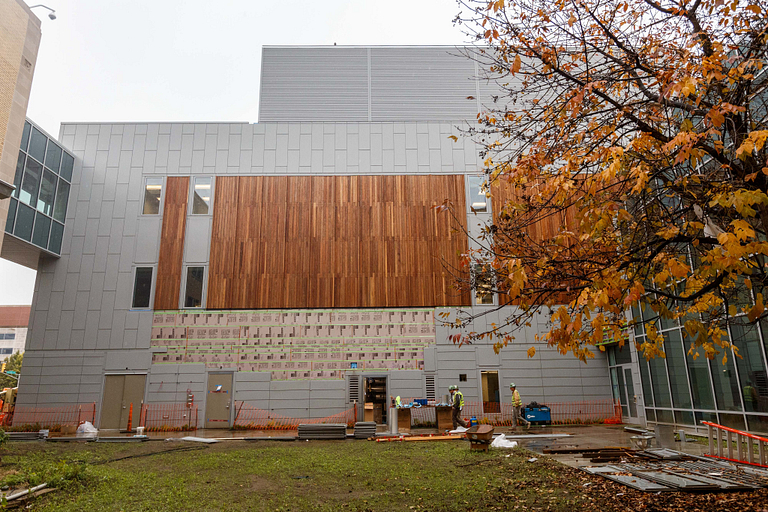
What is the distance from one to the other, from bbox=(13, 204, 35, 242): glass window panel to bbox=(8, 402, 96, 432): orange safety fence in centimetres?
784

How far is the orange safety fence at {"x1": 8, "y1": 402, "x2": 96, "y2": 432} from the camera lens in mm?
21984

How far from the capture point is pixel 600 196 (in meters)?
6.25

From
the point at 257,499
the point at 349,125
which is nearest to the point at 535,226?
the point at 349,125

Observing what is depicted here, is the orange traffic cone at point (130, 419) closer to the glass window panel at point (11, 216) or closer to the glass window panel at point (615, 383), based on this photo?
the glass window panel at point (11, 216)

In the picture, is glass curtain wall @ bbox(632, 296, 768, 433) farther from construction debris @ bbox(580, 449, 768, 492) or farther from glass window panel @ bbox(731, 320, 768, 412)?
construction debris @ bbox(580, 449, 768, 492)

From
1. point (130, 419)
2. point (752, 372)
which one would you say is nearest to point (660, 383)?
point (752, 372)

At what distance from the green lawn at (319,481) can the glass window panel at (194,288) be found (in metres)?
10.7

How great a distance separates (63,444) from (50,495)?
9.59 metres

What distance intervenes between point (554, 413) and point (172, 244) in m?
20.4

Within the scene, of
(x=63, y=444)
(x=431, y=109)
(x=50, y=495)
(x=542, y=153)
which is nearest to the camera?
(x=542, y=153)

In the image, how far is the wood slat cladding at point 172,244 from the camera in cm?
2383

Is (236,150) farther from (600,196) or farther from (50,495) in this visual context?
(600,196)

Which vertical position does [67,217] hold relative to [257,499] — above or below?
above

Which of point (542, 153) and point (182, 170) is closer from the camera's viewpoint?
point (542, 153)
